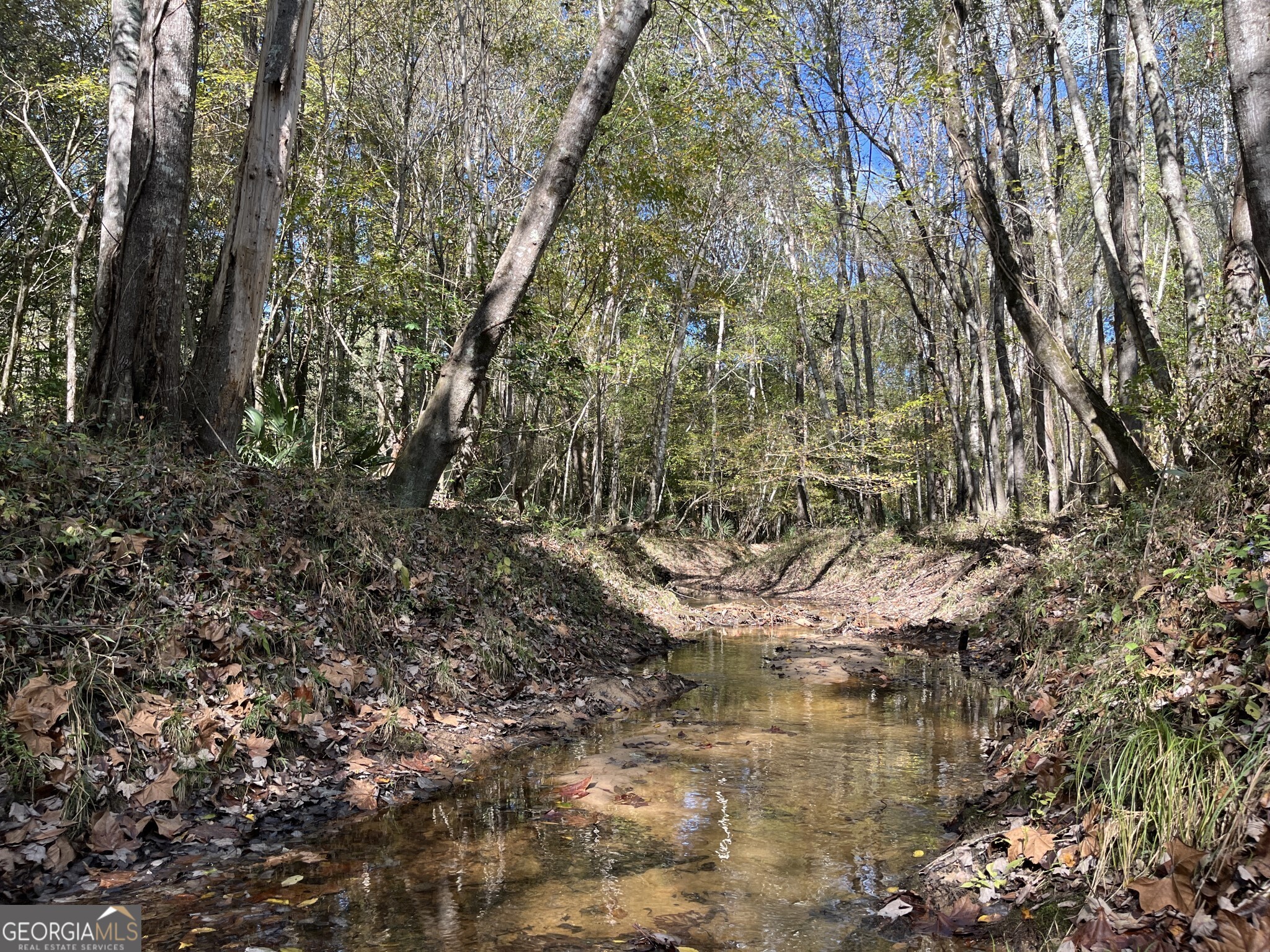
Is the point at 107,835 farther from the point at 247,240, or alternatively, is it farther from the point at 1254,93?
the point at 1254,93

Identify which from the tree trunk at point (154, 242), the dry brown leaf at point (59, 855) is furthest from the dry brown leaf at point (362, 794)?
the tree trunk at point (154, 242)

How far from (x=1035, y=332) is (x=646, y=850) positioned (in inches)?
281

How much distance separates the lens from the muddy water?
2.97m

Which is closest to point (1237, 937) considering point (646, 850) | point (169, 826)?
point (646, 850)

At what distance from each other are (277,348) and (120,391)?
11.8 meters

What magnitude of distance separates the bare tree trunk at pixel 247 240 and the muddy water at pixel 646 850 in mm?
4388

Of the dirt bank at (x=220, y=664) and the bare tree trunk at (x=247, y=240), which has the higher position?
the bare tree trunk at (x=247, y=240)

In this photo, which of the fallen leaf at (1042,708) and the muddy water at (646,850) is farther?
the fallen leaf at (1042,708)

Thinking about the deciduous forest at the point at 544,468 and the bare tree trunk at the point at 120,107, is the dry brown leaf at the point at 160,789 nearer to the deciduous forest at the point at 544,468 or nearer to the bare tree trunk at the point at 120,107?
the deciduous forest at the point at 544,468

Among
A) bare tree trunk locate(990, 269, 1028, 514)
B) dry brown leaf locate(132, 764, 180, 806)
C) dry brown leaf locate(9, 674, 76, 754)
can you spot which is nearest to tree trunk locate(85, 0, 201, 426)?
dry brown leaf locate(9, 674, 76, 754)

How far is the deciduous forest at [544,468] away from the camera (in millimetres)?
3326

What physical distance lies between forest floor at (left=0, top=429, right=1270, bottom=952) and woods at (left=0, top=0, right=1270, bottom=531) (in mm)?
1215

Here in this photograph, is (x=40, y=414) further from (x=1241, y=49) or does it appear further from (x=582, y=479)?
(x=582, y=479)

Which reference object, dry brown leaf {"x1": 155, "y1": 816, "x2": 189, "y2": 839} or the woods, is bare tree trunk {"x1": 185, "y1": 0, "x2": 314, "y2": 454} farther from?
dry brown leaf {"x1": 155, "y1": 816, "x2": 189, "y2": 839}
